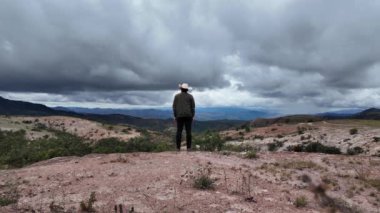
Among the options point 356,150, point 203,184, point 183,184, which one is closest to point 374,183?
point 203,184

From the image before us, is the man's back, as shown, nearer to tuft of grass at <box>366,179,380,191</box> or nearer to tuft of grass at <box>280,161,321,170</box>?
tuft of grass at <box>280,161,321,170</box>

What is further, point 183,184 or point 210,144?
point 210,144

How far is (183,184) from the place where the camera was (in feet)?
42.7

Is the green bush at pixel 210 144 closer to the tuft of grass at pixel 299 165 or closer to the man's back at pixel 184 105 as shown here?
the man's back at pixel 184 105

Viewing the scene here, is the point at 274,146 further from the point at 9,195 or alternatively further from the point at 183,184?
the point at 9,195

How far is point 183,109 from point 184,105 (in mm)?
166

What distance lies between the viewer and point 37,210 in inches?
424

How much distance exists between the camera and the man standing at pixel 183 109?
19.5 meters

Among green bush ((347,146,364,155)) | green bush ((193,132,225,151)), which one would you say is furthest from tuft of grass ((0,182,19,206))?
green bush ((347,146,364,155))

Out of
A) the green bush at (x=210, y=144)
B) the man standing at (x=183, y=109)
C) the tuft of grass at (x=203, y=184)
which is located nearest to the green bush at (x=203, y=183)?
the tuft of grass at (x=203, y=184)

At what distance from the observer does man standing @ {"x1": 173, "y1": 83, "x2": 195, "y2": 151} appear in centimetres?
1952

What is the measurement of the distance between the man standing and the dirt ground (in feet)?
5.37

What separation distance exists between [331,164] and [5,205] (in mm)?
12478

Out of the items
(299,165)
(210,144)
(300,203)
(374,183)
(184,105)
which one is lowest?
(300,203)
